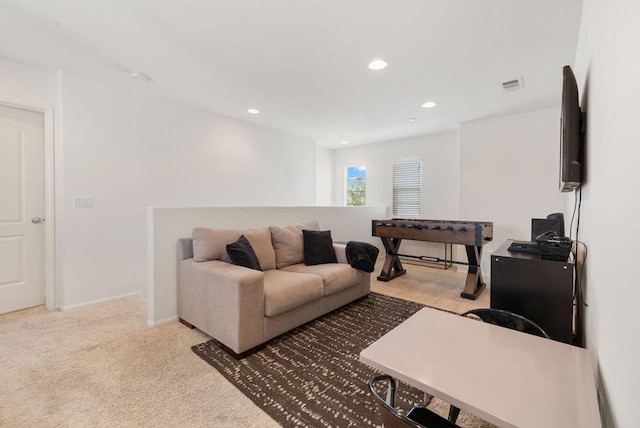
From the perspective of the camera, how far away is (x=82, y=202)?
10.4ft

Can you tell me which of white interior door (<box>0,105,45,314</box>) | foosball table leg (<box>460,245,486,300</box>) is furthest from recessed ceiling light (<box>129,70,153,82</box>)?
foosball table leg (<box>460,245,486,300</box>)

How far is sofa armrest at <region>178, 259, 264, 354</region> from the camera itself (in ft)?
7.00

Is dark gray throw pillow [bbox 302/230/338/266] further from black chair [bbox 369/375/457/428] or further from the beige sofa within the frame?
black chair [bbox 369/375/457/428]

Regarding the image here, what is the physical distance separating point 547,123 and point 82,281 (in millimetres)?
6158

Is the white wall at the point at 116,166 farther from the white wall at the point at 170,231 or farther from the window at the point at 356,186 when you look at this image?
the window at the point at 356,186

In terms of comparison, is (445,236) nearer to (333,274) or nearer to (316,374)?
(333,274)

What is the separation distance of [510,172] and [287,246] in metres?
3.51

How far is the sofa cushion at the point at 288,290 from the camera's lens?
2281 mm

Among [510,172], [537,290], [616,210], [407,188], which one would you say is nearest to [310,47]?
[616,210]

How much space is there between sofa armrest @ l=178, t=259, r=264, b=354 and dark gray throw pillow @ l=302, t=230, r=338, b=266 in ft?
3.31

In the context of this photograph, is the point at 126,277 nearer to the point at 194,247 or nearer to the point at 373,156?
the point at 194,247

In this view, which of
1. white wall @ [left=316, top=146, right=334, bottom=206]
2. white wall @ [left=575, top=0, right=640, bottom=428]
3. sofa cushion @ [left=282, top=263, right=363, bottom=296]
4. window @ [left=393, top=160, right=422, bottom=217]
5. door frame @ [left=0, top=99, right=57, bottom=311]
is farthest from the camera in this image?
white wall @ [left=316, top=146, right=334, bottom=206]

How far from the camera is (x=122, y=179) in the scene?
3484mm

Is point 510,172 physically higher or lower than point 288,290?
higher
